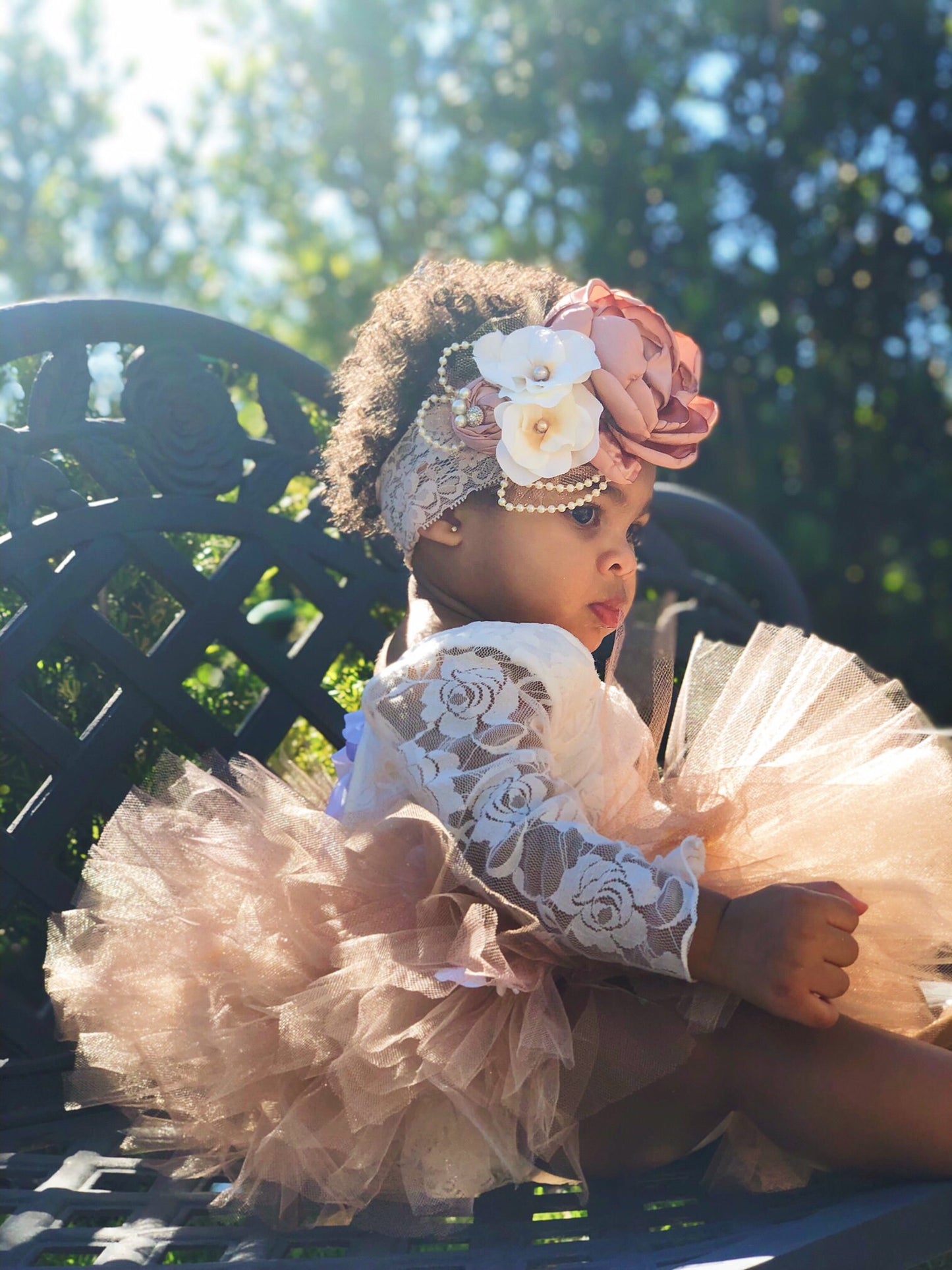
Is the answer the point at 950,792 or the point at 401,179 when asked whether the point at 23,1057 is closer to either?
the point at 950,792

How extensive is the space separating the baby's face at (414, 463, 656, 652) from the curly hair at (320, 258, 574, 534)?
0.20 meters

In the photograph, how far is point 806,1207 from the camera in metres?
1.32

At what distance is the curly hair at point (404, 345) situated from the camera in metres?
1.80

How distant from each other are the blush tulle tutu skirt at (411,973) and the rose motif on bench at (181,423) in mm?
586

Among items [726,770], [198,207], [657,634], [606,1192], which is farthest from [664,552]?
[198,207]

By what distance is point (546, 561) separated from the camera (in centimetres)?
168

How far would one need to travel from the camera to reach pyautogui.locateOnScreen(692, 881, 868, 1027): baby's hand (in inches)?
50.5

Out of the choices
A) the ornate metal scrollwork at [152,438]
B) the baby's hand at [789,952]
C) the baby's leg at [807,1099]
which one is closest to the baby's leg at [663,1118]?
the baby's leg at [807,1099]

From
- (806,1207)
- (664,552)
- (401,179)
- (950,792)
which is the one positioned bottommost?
(806,1207)

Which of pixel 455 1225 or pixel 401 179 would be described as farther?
pixel 401 179

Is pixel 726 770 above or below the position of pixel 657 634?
below

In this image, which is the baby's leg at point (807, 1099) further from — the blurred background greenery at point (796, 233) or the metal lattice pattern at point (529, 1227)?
the blurred background greenery at point (796, 233)

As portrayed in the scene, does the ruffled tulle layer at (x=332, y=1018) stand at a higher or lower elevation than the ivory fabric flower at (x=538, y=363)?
lower

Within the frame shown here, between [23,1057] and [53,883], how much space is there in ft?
0.84
